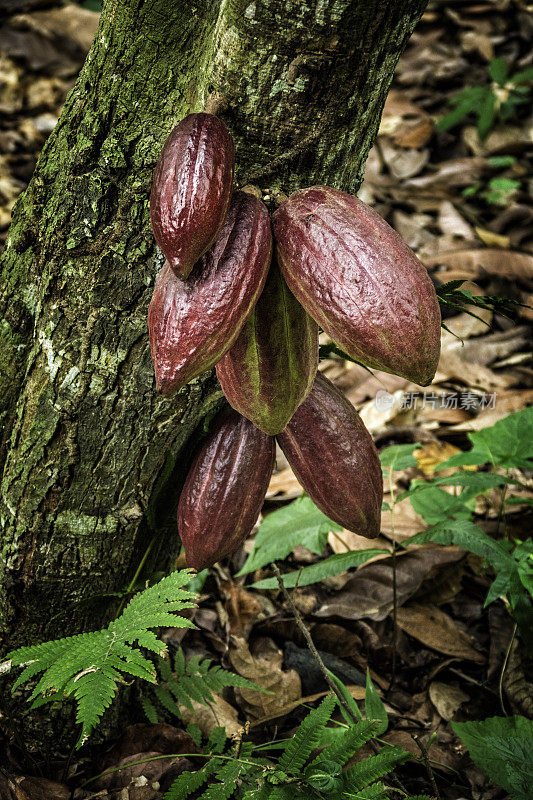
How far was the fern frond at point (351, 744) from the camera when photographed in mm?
906

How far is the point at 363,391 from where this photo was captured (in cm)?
231

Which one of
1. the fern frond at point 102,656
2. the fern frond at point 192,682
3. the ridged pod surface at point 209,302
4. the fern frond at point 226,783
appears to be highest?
the ridged pod surface at point 209,302

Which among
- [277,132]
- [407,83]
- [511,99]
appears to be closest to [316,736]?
[277,132]

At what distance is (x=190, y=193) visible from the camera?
0.64 metres

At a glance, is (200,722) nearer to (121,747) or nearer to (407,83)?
(121,747)

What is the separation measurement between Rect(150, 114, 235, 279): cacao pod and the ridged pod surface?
0.02 m

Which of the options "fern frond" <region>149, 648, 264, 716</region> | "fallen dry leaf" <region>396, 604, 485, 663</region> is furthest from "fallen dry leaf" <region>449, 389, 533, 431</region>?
"fern frond" <region>149, 648, 264, 716</region>

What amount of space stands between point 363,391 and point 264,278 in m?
1.66

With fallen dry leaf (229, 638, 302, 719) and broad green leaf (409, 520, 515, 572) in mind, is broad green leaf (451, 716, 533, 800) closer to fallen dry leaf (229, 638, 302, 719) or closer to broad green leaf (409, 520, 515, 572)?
broad green leaf (409, 520, 515, 572)

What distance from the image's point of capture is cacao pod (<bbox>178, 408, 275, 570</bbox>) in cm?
91

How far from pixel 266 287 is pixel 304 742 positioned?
626 mm

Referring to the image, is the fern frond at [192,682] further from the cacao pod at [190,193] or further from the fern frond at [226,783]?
the cacao pod at [190,193]

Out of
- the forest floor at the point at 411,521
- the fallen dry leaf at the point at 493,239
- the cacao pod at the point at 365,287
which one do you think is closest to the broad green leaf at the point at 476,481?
the forest floor at the point at 411,521

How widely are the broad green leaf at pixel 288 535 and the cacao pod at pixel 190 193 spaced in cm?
83
